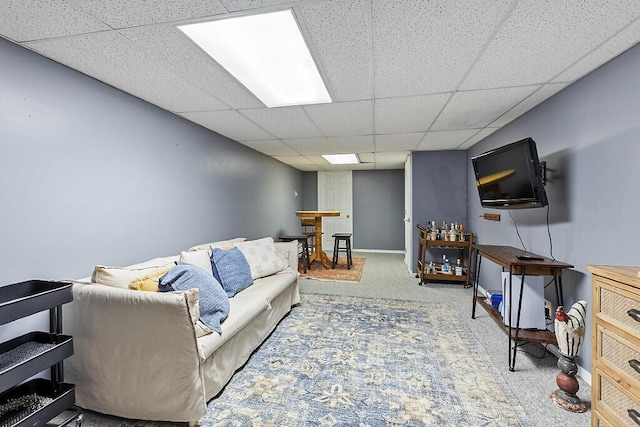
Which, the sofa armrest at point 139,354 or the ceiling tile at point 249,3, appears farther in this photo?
the sofa armrest at point 139,354

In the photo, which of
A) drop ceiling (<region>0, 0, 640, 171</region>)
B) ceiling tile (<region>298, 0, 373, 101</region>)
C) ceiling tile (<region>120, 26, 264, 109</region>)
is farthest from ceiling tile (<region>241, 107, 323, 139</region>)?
ceiling tile (<region>298, 0, 373, 101</region>)

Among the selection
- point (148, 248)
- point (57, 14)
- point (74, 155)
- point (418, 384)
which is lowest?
point (418, 384)

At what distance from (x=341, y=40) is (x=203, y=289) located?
5.79ft

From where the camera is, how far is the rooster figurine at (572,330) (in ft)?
5.55

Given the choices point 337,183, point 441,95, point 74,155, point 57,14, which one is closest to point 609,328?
point 441,95

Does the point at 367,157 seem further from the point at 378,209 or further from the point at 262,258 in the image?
the point at 262,258

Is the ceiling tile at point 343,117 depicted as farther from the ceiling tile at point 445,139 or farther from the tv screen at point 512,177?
the tv screen at point 512,177

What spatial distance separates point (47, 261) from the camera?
1.70m

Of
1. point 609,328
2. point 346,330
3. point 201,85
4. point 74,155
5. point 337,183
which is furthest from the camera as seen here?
point 337,183

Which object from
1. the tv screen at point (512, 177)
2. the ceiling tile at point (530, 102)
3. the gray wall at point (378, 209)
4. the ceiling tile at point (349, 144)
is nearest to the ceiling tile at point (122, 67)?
the ceiling tile at point (349, 144)

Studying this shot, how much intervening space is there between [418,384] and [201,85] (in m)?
→ 2.66

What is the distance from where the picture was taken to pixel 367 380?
6.28 feet

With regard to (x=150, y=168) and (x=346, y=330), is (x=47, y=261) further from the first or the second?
(x=346, y=330)

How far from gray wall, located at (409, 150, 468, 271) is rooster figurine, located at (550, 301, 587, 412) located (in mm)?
2949
